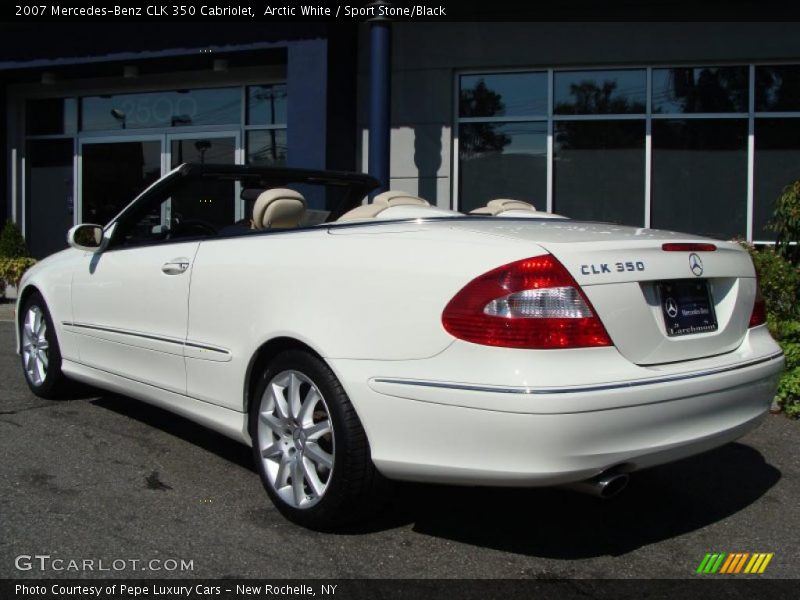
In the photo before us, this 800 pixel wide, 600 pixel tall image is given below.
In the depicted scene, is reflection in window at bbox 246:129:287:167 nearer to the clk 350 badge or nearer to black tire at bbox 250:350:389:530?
black tire at bbox 250:350:389:530

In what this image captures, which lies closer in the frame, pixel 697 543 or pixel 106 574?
pixel 106 574

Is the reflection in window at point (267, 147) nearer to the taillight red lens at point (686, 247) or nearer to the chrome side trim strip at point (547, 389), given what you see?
the taillight red lens at point (686, 247)

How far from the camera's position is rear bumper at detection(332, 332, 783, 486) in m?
2.71

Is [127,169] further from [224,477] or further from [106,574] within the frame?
[106,574]

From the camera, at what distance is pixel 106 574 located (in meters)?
2.96

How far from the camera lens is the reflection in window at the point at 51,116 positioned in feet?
45.5

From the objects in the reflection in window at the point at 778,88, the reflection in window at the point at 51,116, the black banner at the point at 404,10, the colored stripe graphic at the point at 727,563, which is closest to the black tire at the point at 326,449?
the colored stripe graphic at the point at 727,563

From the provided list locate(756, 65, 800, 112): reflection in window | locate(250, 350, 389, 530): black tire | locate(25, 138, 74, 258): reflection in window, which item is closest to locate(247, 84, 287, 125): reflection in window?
locate(25, 138, 74, 258): reflection in window

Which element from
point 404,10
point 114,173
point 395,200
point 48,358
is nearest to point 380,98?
point 404,10

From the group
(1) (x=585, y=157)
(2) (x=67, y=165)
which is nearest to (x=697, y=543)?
(1) (x=585, y=157)

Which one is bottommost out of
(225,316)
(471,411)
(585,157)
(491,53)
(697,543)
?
(697,543)

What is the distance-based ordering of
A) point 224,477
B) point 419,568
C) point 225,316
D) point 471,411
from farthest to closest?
point 224,477 < point 225,316 < point 419,568 < point 471,411

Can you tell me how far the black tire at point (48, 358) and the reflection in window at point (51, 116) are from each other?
29.9 ft

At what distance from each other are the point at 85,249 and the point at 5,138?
34.1ft
